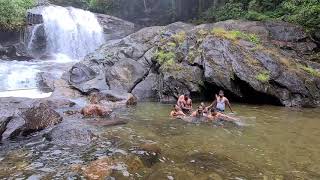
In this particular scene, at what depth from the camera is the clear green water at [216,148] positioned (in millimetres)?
7777

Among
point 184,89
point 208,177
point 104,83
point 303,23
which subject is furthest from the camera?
point 303,23

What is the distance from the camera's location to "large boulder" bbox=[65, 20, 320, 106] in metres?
15.9

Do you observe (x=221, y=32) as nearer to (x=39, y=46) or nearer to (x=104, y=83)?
(x=104, y=83)

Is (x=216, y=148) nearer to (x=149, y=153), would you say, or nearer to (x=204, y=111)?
(x=149, y=153)

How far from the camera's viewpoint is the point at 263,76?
1580 cm

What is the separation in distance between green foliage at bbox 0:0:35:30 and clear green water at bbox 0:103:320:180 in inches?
626

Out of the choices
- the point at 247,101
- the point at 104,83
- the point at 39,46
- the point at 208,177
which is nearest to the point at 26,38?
the point at 39,46

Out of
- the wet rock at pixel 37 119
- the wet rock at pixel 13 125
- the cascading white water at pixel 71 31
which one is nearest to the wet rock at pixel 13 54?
the cascading white water at pixel 71 31

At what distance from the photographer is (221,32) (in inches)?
709

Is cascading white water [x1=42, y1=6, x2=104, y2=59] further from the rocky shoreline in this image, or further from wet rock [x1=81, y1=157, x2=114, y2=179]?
wet rock [x1=81, y1=157, x2=114, y2=179]

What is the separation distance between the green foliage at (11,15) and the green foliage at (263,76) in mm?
17680

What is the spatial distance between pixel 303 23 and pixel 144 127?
42.0 feet

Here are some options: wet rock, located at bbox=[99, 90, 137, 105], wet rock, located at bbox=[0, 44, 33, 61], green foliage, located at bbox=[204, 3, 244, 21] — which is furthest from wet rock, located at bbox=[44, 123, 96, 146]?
green foliage, located at bbox=[204, 3, 244, 21]

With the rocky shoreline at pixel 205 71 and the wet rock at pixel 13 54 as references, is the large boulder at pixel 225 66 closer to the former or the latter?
the rocky shoreline at pixel 205 71
